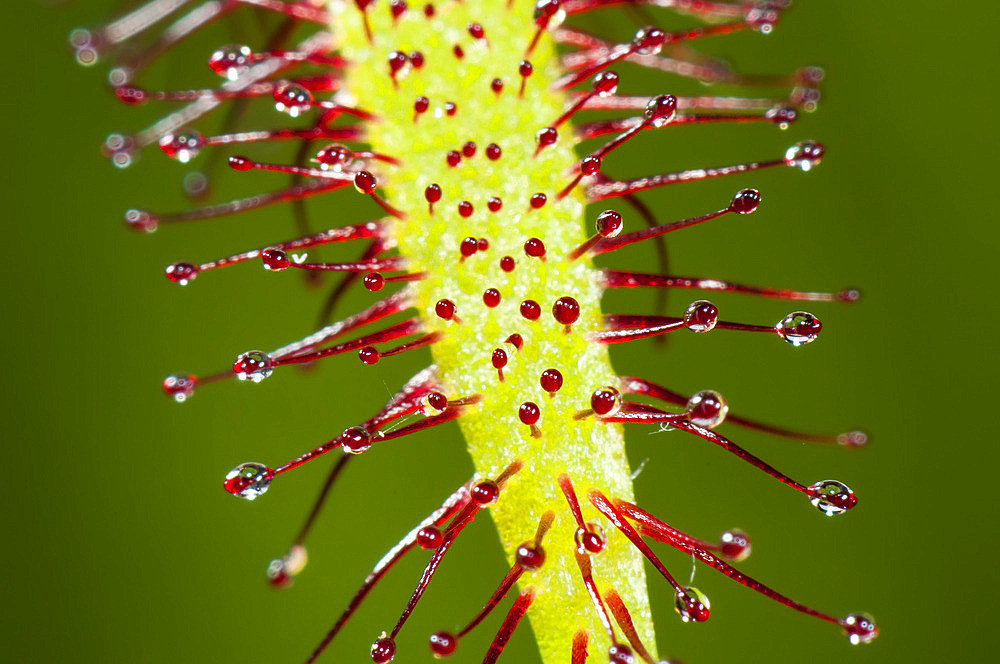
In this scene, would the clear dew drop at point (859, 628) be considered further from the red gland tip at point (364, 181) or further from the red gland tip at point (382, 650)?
the red gland tip at point (364, 181)

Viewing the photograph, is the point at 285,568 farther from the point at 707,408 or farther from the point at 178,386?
the point at 707,408

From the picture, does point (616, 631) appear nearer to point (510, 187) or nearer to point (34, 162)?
point (510, 187)

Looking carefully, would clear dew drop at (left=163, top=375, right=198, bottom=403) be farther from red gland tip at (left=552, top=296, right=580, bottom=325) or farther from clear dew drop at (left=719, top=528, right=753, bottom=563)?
clear dew drop at (left=719, top=528, right=753, bottom=563)

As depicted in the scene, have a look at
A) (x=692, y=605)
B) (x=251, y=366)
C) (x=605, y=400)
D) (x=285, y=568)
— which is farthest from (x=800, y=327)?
(x=285, y=568)

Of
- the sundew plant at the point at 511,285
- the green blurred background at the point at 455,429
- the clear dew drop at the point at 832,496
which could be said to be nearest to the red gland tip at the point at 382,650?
the sundew plant at the point at 511,285

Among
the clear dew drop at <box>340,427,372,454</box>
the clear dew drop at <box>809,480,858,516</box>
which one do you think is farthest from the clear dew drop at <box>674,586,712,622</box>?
the clear dew drop at <box>340,427,372,454</box>

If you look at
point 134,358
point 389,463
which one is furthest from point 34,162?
point 389,463
